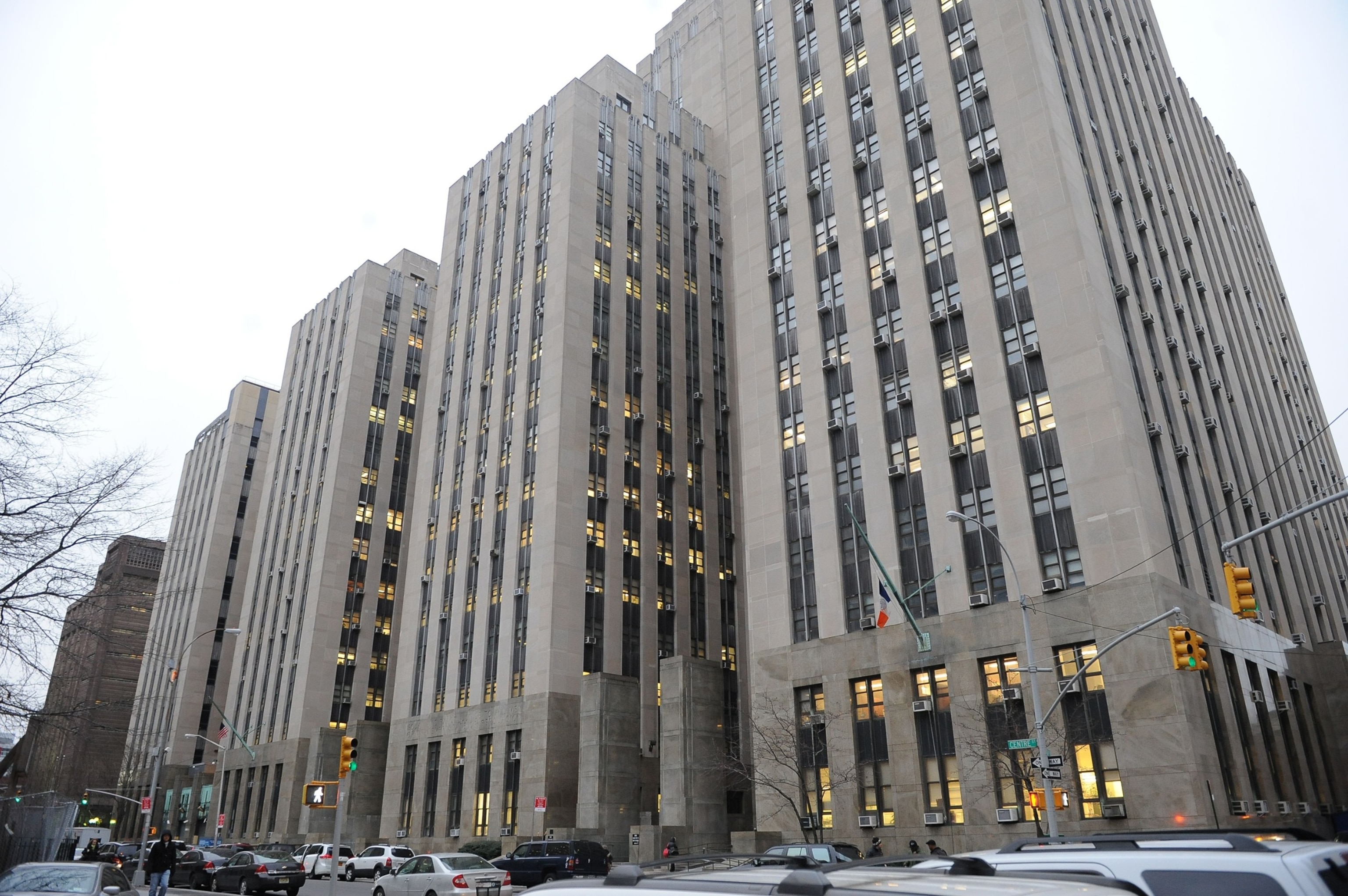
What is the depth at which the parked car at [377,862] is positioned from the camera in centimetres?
4409

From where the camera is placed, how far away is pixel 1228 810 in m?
35.6

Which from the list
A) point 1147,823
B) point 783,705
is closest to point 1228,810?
point 1147,823

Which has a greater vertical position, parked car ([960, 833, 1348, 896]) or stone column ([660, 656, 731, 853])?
stone column ([660, 656, 731, 853])

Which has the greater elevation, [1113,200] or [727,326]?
[727,326]

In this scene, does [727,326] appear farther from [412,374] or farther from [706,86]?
[412,374]

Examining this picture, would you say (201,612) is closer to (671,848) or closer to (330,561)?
(330,561)

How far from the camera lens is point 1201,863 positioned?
6527 millimetres

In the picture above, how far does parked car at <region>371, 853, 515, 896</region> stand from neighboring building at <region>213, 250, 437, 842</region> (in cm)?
4645

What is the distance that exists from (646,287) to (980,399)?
129ft

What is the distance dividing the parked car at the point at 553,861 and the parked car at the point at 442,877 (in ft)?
30.5

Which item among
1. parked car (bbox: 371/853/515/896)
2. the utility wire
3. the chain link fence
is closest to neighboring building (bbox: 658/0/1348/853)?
the utility wire

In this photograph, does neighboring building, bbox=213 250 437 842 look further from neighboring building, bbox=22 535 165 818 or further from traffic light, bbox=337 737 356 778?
traffic light, bbox=337 737 356 778

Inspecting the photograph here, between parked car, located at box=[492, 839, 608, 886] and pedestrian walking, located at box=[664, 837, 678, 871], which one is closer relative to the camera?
parked car, located at box=[492, 839, 608, 886]

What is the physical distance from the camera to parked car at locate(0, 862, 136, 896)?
51.9 ft
